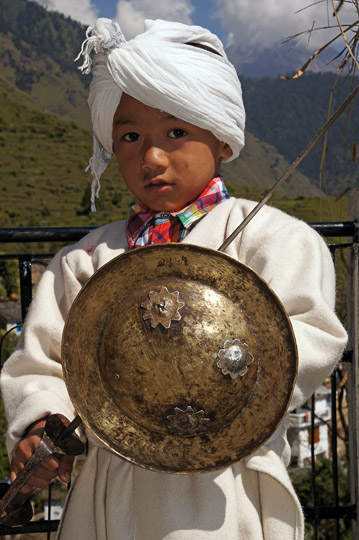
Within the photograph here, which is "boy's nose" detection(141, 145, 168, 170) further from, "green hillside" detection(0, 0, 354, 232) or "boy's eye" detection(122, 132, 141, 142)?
"green hillside" detection(0, 0, 354, 232)

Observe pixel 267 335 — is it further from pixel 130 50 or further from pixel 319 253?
pixel 130 50

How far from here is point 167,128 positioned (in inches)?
55.1

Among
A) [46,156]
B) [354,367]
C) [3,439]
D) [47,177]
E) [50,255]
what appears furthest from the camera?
[46,156]

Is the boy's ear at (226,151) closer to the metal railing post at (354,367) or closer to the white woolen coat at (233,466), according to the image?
the white woolen coat at (233,466)

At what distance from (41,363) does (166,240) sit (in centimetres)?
40

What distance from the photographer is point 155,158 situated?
1.39 metres

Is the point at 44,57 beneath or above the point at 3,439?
above

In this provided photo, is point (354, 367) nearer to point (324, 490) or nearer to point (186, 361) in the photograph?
point (186, 361)

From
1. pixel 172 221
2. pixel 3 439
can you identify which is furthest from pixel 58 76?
pixel 172 221

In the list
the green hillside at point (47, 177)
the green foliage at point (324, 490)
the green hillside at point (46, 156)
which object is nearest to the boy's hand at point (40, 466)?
the green foliage at point (324, 490)

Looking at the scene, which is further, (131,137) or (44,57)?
(44,57)

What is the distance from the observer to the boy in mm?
1233

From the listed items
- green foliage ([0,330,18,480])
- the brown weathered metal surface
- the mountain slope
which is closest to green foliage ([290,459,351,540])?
green foliage ([0,330,18,480])

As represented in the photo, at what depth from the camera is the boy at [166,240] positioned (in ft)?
4.05
